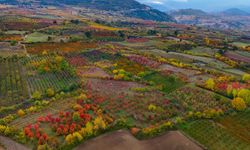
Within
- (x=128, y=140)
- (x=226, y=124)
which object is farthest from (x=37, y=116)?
(x=226, y=124)

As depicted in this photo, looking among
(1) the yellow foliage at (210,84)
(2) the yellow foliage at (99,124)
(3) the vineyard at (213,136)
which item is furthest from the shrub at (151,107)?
(1) the yellow foliage at (210,84)

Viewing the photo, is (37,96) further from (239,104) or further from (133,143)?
(239,104)

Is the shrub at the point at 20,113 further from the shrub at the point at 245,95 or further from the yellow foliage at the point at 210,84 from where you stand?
the shrub at the point at 245,95

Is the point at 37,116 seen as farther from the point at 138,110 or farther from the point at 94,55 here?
the point at 94,55

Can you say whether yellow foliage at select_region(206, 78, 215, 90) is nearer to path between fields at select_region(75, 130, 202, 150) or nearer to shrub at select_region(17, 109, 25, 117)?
path between fields at select_region(75, 130, 202, 150)

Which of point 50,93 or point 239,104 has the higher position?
point 239,104

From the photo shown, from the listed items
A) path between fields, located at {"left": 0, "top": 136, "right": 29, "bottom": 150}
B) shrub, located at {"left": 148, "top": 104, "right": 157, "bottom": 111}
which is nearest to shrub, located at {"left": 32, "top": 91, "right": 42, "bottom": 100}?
path between fields, located at {"left": 0, "top": 136, "right": 29, "bottom": 150}

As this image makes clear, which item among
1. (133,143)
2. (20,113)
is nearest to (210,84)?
(133,143)
